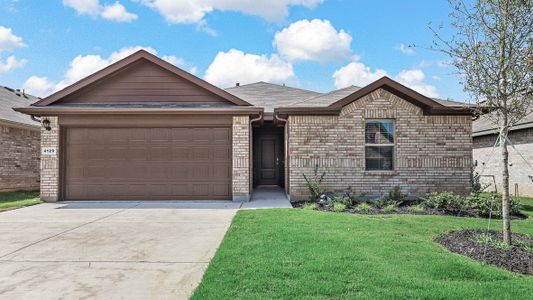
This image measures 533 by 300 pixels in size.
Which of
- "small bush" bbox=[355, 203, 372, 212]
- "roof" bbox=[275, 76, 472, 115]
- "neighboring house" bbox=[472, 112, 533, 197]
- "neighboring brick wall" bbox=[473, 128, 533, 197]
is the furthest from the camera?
"neighboring brick wall" bbox=[473, 128, 533, 197]

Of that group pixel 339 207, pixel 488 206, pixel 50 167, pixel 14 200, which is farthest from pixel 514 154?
pixel 14 200

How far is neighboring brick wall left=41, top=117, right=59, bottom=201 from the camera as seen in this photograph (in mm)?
11109

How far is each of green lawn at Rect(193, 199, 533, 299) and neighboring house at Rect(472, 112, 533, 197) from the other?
704 cm

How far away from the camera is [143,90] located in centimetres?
1185

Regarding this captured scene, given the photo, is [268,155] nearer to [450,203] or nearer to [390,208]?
[390,208]

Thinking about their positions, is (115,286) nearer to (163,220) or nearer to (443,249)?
(163,220)

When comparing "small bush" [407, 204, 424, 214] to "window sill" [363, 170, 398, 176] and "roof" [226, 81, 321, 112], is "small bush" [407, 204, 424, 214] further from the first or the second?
"roof" [226, 81, 321, 112]

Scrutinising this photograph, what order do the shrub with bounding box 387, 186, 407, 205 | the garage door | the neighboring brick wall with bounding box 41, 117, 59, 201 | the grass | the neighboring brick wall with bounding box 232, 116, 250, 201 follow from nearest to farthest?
1. the shrub with bounding box 387, 186, 407, 205
2. the grass
3. the neighboring brick wall with bounding box 232, 116, 250, 201
4. the neighboring brick wall with bounding box 41, 117, 59, 201
5. the garage door

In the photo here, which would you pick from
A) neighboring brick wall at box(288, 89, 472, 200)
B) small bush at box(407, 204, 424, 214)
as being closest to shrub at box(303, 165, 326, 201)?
neighboring brick wall at box(288, 89, 472, 200)

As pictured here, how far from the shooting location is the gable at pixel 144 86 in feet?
38.4

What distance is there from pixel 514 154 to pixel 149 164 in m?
13.4

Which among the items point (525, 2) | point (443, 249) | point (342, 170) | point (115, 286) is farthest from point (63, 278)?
point (342, 170)

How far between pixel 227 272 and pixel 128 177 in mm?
8146

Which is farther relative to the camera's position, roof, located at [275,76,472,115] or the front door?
the front door
